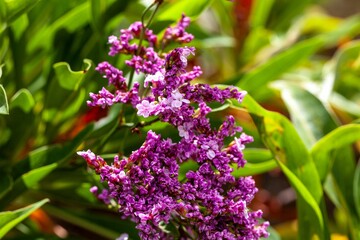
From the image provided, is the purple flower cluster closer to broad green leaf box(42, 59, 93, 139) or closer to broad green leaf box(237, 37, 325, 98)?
broad green leaf box(42, 59, 93, 139)

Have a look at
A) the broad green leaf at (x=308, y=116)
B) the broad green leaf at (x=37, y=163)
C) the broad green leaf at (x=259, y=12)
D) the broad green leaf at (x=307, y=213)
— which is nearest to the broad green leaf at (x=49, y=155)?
the broad green leaf at (x=37, y=163)

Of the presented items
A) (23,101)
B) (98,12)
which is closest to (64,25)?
(98,12)

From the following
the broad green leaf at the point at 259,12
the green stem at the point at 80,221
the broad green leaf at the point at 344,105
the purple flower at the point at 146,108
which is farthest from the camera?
the broad green leaf at the point at 259,12

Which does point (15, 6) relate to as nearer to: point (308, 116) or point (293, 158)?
point (293, 158)

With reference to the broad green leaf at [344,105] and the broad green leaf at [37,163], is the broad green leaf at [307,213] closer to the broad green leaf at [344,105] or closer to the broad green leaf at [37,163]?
the broad green leaf at [37,163]

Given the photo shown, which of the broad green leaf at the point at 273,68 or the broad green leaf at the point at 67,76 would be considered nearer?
the broad green leaf at the point at 67,76

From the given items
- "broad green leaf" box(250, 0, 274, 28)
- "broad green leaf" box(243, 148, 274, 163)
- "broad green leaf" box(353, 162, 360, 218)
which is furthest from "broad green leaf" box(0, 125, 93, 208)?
"broad green leaf" box(250, 0, 274, 28)
